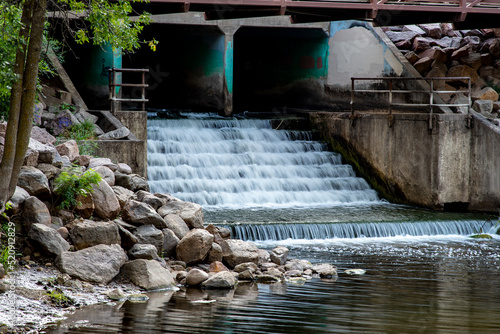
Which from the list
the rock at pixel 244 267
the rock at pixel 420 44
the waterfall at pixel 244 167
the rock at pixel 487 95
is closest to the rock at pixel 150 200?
the rock at pixel 244 267

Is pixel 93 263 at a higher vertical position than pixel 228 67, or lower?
lower

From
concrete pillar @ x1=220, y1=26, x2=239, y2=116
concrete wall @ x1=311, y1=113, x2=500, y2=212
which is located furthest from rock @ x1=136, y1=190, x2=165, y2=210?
concrete pillar @ x1=220, y1=26, x2=239, y2=116

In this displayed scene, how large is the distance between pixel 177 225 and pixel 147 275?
1.91 meters

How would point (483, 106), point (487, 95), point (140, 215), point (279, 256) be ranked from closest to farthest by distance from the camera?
point (140, 215)
point (279, 256)
point (483, 106)
point (487, 95)

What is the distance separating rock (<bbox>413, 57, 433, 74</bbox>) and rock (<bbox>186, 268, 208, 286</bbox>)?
15.4 metres

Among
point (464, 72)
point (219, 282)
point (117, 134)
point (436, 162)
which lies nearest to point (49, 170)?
point (219, 282)

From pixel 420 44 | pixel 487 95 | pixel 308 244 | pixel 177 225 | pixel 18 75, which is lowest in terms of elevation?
pixel 308 244

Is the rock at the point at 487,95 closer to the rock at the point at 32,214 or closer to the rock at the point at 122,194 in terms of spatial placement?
the rock at the point at 122,194

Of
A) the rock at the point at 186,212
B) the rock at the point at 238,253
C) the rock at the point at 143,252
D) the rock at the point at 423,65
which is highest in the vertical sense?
the rock at the point at 423,65

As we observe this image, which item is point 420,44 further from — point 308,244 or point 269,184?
point 308,244

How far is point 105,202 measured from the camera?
10.8m

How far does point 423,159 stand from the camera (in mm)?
18922

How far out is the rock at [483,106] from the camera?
19750mm

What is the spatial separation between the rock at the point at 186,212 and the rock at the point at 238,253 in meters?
0.65
